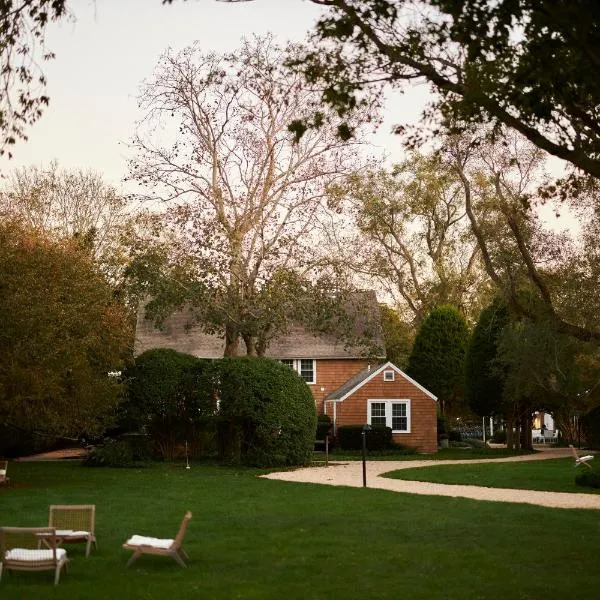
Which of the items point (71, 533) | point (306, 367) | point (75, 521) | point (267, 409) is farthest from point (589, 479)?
point (306, 367)

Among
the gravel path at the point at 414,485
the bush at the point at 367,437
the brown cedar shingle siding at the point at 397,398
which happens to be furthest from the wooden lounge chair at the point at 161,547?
the brown cedar shingle siding at the point at 397,398

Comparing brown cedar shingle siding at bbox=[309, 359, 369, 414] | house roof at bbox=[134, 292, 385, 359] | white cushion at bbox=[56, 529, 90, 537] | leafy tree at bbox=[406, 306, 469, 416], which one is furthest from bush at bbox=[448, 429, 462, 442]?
white cushion at bbox=[56, 529, 90, 537]

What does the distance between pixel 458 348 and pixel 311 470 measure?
24226 millimetres

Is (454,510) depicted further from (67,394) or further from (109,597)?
(67,394)

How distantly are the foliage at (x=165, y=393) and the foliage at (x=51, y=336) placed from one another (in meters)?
4.89

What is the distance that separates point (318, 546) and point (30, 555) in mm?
5181

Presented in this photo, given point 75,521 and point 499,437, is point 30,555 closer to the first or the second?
point 75,521

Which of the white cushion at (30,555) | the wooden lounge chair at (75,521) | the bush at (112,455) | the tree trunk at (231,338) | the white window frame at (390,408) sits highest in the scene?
the tree trunk at (231,338)

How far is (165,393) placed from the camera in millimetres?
40375

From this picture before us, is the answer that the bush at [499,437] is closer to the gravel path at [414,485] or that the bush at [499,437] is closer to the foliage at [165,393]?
the gravel path at [414,485]

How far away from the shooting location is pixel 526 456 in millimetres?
46719

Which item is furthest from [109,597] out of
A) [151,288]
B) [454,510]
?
[151,288]

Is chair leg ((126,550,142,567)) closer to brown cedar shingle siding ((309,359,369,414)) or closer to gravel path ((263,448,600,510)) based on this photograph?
gravel path ((263,448,600,510))

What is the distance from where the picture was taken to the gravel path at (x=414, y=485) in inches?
1007
